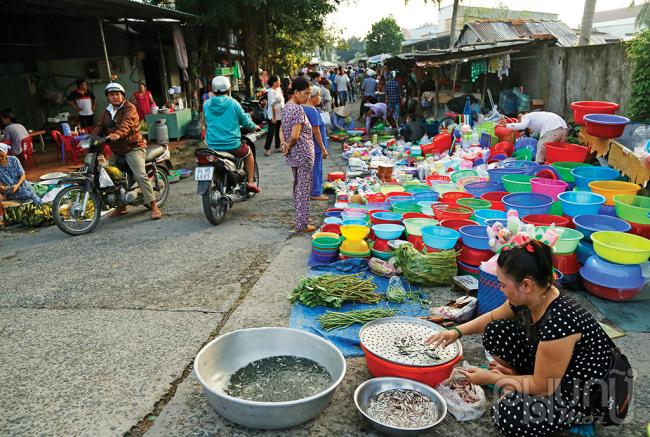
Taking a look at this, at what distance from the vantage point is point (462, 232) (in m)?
4.19

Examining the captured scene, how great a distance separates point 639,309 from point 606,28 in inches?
2880

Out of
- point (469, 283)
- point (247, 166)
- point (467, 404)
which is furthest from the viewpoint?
point (247, 166)

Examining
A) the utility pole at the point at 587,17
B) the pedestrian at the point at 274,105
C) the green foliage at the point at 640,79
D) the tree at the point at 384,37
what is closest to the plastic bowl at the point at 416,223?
the green foliage at the point at 640,79

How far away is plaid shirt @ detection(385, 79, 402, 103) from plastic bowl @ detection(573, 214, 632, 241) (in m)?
10.5

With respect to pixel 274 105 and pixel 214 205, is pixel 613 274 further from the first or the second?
pixel 274 105

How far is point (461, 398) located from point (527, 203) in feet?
9.51

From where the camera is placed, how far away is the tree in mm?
52366

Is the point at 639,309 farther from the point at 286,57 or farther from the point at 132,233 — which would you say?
the point at 286,57

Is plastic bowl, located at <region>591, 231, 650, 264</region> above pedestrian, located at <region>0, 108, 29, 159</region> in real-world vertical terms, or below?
below

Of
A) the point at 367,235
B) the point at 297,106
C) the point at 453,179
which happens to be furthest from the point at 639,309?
the point at 297,106

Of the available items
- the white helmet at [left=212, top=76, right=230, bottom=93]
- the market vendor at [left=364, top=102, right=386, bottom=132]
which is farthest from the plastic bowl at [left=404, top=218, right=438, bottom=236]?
the market vendor at [left=364, top=102, right=386, bottom=132]

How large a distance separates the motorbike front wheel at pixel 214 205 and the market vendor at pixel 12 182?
109 inches

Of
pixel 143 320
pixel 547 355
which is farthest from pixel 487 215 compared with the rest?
pixel 143 320

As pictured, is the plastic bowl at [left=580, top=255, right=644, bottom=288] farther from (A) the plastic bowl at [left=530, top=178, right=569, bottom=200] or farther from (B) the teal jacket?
(B) the teal jacket
